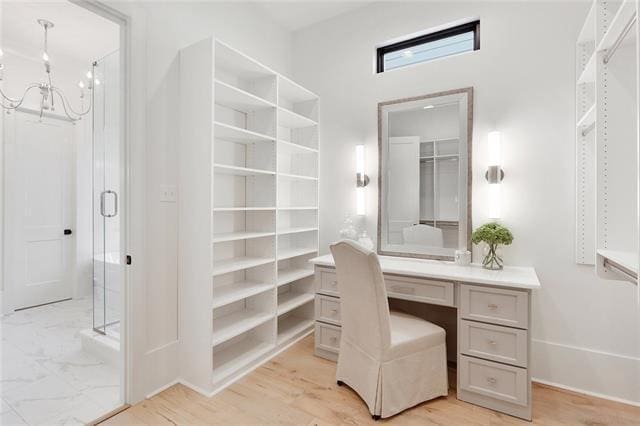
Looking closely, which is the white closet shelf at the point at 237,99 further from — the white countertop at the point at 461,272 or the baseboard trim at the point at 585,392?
the baseboard trim at the point at 585,392

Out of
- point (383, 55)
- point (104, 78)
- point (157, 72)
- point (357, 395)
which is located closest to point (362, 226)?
point (357, 395)

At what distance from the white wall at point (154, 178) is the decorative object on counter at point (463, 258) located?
204 cm

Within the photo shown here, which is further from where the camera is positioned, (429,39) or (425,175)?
(429,39)

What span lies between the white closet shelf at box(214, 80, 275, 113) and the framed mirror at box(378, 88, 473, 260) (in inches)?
42.4

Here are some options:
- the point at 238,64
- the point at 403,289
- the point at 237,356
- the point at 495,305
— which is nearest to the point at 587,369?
the point at 495,305

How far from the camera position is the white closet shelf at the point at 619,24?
1.05 m

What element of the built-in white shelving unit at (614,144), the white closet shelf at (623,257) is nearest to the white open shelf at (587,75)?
the built-in white shelving unit at (614,144)

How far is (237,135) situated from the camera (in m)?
2.40

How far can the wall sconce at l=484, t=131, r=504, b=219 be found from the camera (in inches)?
90.4

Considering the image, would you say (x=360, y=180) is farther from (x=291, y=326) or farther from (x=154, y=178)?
(x=154, y=178)

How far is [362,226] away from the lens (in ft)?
9.68

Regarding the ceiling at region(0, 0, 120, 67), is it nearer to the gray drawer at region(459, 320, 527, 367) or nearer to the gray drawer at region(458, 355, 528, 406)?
the gray drawer at region(459, 320, 527, 367)

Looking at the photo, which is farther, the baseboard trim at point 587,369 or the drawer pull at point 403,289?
the drawer pull at point 403,289

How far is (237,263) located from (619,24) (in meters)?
2.38
